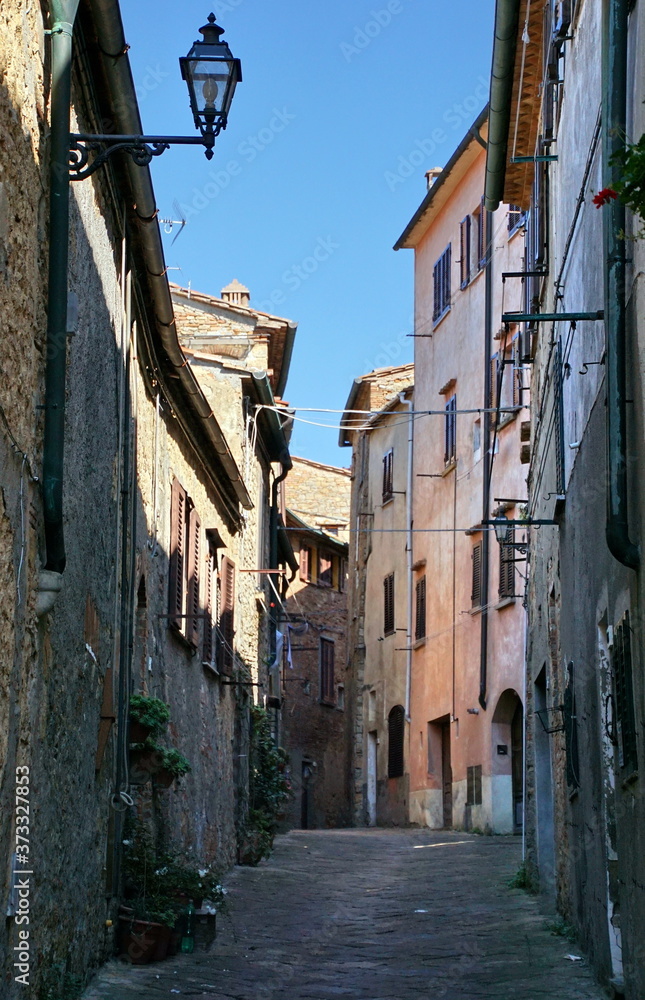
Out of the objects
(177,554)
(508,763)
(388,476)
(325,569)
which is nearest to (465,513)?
(508,763)

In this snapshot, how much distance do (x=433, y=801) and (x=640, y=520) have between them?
21621mm

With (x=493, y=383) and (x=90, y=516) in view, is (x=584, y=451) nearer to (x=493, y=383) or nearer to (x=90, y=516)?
(x=90, y=516)

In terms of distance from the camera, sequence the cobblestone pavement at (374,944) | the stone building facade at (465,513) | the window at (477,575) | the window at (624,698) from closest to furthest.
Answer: the window at (624,698), the cobblestone pavement at (374,944), the stone building facade at (465,513), the window at (477,575)

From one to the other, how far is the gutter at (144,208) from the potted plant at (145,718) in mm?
3412

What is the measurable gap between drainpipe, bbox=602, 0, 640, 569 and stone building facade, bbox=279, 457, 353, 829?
27753mm

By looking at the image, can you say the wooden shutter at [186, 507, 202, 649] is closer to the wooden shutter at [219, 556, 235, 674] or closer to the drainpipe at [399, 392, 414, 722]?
the wooden shutter at [219, 556, 235, 674]

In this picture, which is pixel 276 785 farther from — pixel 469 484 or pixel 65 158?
pixel 65 158

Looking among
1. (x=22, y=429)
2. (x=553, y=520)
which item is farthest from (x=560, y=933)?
(x=22, y=429)

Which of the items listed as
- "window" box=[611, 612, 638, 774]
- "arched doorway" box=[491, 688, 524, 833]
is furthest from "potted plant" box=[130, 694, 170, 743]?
"arched doorway" box=[491, 688, 524, 833]

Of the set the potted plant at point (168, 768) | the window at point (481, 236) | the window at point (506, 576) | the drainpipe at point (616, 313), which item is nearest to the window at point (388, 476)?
the window at point (481, 236)

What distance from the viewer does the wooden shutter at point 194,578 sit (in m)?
14.5

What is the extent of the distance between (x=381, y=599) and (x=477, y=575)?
7028 mm

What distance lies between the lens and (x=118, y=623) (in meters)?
9.94

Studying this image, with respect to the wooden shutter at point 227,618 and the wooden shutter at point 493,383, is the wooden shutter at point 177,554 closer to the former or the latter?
the wooden shutter at point 227,618
